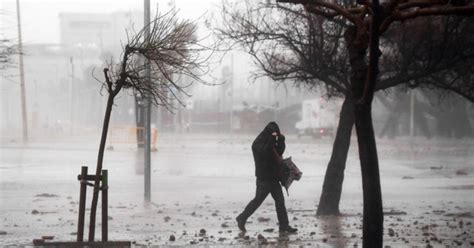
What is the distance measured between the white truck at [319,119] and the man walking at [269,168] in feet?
167

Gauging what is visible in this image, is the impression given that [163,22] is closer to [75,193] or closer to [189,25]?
[189,25]

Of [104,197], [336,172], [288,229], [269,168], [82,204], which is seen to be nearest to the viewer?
[82,204]

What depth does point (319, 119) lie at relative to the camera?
216 ft

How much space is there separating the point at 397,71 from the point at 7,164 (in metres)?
19.6

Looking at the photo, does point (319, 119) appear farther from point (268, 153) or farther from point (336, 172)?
point (268, 153)

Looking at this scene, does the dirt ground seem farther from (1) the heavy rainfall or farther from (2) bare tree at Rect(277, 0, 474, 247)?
(2) bare tree at Rect(277, 0, 474, 247)

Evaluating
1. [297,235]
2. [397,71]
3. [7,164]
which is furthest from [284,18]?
[7,164]

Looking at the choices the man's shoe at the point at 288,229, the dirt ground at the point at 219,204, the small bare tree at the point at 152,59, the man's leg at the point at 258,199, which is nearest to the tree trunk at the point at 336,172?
the dirt ground at the point at 219,204

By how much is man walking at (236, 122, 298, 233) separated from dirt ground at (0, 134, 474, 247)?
0.92 feet

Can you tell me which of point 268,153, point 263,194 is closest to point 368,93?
point 268,153

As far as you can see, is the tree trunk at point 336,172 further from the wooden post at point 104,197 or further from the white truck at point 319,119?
the white truck at point 319,119

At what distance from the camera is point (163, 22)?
11.2m

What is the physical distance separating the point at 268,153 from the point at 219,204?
522 centimetres

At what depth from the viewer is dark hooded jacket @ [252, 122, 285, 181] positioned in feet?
45.4
